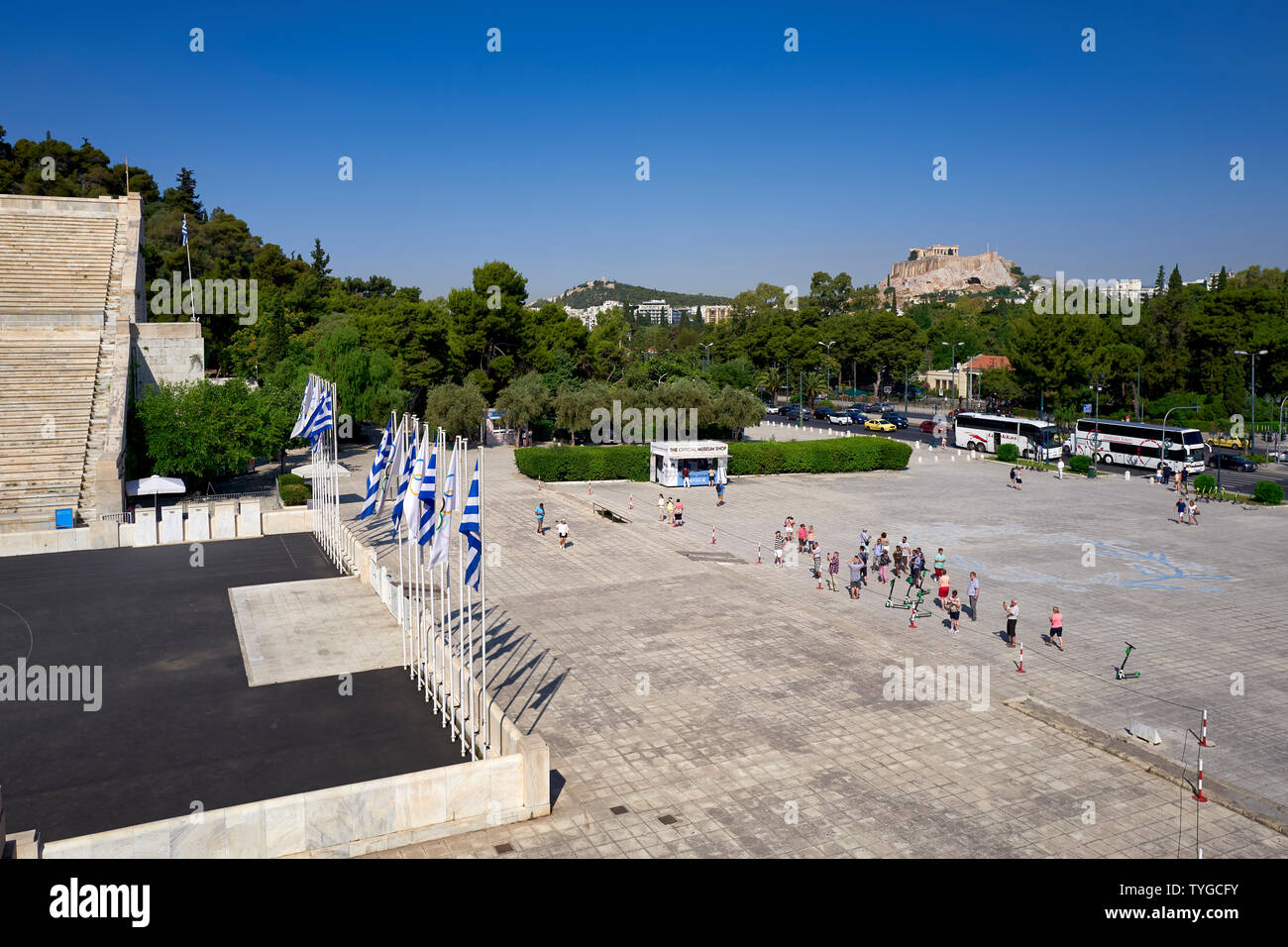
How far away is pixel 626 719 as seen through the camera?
50.6 ft

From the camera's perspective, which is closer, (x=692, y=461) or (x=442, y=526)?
(x=442, y=526)

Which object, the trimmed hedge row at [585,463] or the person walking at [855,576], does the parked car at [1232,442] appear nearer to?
the trimmed hedge row at [585,463]

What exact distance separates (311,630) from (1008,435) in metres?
46.0

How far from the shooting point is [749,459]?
45.2m

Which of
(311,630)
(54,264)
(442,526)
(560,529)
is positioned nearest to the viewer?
(442,526)

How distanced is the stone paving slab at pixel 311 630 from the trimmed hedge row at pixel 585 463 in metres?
19.3

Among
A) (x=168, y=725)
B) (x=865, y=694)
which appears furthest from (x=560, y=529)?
(x=168, y=725)

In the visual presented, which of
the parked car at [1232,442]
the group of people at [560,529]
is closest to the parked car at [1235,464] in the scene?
the parked car at [1232,442]

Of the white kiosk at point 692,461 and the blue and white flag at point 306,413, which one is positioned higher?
the blue and white flag at point 306,413

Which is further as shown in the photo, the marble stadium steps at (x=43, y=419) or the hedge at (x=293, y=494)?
the hedge at (x=293, y=494)

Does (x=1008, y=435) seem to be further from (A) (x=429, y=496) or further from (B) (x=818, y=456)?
(A) (x=429, y=496)

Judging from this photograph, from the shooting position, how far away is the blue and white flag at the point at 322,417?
2712cm

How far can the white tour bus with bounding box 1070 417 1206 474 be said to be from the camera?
156 feet
